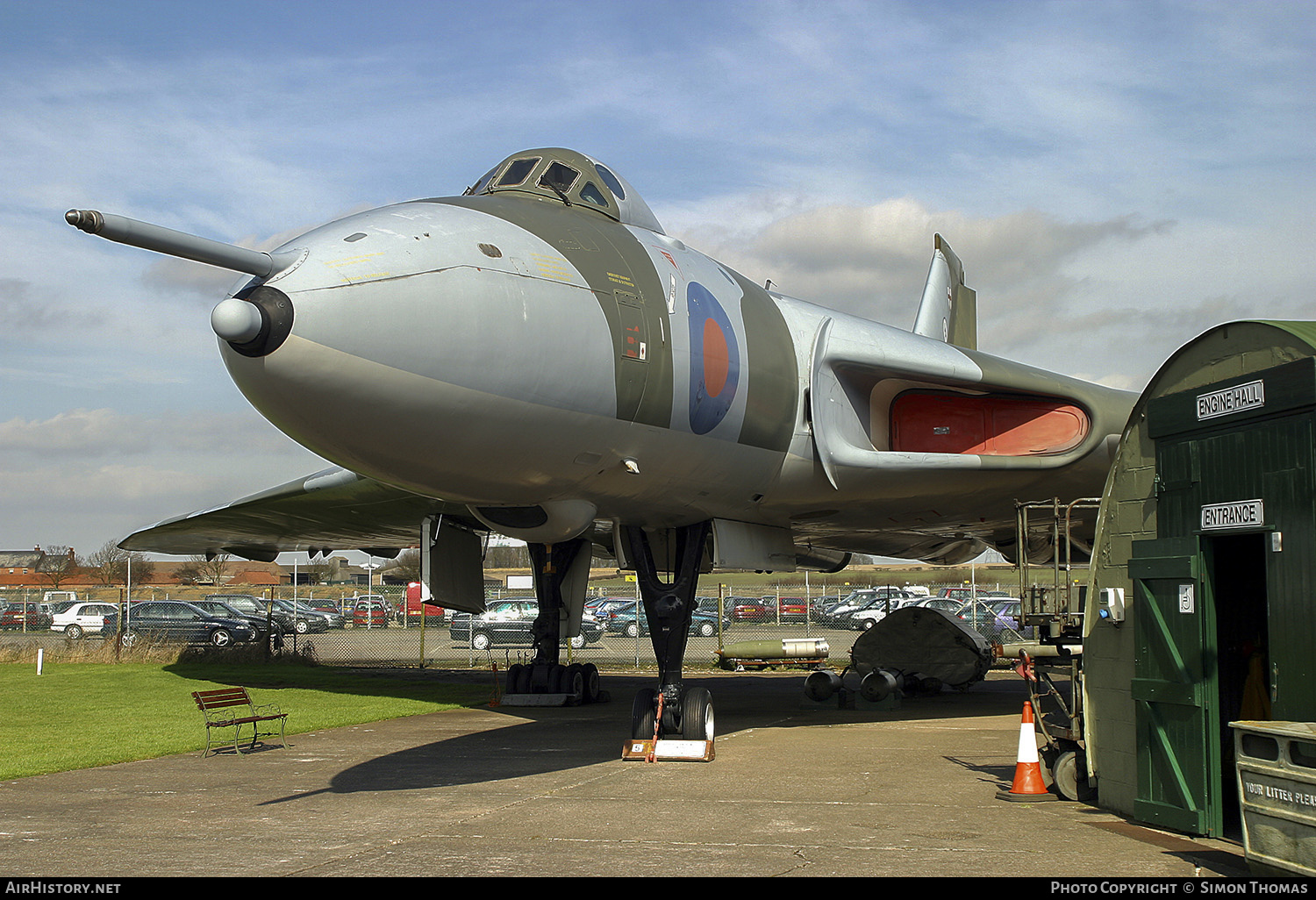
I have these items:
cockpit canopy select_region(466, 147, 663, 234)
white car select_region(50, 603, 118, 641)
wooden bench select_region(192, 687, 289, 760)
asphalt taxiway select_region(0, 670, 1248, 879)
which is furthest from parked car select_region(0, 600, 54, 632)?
cockpit canopy select_region(466, 147, 663, 234)

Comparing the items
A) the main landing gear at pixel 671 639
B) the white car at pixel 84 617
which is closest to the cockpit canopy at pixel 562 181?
the main landing gear at pixel 671 639

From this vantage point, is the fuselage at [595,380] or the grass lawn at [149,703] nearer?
the fuselage at [595,380]

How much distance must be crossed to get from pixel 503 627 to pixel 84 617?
51.7 feet

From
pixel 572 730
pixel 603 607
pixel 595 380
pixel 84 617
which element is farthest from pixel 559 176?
pixel 84 617

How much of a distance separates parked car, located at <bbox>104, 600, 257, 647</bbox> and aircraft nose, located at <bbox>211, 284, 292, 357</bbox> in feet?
83.8

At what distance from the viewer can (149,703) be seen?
16203 millimetres

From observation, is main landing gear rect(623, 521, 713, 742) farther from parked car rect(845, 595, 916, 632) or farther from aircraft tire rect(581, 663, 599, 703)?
parked car rect(845, 595, 916, 632)

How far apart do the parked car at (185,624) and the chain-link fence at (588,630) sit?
0.24 metres

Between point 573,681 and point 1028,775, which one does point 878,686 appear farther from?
point 1028,775

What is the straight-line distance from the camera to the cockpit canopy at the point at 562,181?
950 centimetres

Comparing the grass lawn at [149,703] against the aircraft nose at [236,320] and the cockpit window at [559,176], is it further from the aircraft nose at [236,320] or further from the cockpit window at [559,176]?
the cockpit window at [559,176]

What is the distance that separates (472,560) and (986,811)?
21.1ft
